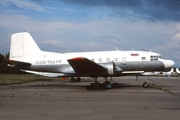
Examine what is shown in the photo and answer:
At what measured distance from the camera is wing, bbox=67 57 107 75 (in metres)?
16.7

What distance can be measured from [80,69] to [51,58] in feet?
12.8

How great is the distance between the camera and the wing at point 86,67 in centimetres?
1672

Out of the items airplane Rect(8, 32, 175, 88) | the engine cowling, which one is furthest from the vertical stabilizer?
the engine cowling

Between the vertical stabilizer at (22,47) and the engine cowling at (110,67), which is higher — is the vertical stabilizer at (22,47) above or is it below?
above

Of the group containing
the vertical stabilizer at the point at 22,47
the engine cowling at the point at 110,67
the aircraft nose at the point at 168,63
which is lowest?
the engine cowling at the point at 110,67

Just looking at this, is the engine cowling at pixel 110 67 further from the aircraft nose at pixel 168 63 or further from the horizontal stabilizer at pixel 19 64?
the horizontal stabilizer at pixel 19 64

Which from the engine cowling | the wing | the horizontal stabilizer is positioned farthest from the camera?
the horizontal stabilizer

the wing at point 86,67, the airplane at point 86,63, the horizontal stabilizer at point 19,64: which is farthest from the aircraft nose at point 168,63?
the horizontal stabilizer at point 19,64

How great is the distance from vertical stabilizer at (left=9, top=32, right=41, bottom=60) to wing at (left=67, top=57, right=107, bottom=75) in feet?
18.2

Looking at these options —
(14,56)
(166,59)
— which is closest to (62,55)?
(14,56)

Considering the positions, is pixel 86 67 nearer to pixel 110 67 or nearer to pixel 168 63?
pixel 110 67

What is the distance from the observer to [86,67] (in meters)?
17.9

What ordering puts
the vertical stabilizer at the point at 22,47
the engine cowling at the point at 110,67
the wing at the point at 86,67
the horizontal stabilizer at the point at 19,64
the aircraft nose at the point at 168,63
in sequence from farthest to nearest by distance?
the vertical stabilizer at the point at 22,47, the horizontal stabilizer at the point at 19,64, the aircraft nose at the point at 168,63, the engine cowling at the point at 110,67, the wing at the point at 86,67

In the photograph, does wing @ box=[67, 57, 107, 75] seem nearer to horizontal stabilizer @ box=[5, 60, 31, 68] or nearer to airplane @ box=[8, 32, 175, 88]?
airplane @ box=[8, 32, 175, 88]
